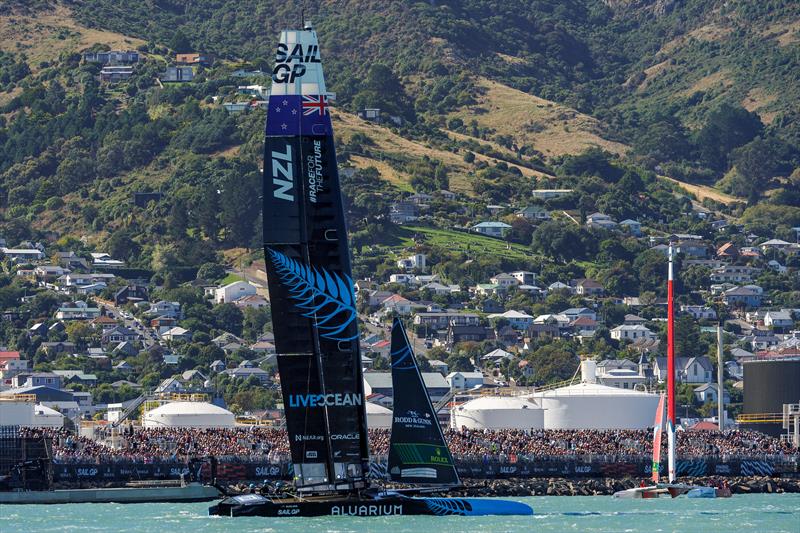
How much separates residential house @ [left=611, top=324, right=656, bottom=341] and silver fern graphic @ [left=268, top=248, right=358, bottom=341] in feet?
358

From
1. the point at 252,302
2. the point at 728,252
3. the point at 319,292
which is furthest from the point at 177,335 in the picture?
the point at 319,292

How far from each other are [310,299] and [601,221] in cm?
14002

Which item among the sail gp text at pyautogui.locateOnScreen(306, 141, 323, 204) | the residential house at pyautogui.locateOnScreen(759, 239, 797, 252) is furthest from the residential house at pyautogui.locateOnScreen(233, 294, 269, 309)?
the sail gp text at pyautogui.locateOnScreen(306, 141, 323, 204)

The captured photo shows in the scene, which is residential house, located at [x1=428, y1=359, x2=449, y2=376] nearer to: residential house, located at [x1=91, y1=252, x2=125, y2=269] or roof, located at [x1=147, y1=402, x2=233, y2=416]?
residential house, located at [x1=91, y1=252, x2=125, y2=269]

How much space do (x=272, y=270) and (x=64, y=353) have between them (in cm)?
9780

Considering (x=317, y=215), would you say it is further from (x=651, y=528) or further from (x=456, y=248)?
(x=456, y=248)

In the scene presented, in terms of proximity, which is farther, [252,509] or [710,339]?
[710,339]

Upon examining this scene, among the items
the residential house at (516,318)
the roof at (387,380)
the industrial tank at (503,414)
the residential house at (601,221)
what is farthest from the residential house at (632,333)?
the industrial tank at (503,414)

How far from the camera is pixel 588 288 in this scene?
163 meters

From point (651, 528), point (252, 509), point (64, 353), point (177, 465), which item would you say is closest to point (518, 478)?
point (177, 465)

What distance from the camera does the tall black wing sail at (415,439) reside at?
149 ft

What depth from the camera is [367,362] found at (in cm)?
13188

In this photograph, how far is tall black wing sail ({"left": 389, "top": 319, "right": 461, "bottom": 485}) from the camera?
45531mm

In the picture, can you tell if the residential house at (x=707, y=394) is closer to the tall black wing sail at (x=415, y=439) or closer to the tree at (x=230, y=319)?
the tree at (x=230, y=319)
